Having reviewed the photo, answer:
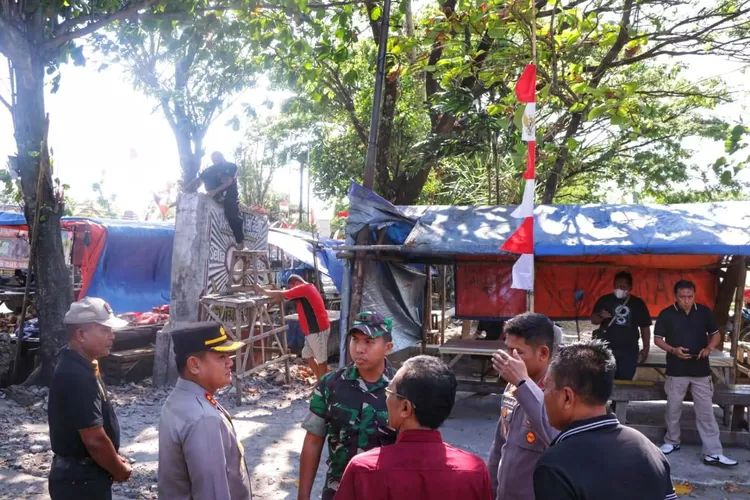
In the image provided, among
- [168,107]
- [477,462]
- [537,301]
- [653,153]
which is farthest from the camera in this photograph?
[653,153]

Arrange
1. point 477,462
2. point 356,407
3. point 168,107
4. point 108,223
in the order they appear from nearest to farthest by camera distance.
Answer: point 477,462, point 356,407, point 108,223, point 168,107

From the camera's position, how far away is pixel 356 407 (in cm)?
298

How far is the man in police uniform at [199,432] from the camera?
2.55m

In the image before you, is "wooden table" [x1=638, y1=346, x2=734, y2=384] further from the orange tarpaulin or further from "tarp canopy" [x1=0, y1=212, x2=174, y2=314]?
"tarp canopy" [x1=0, y1=212, x2=174, y2=314]

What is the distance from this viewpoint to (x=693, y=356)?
671 cm

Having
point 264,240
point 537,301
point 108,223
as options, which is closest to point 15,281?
point 108,223

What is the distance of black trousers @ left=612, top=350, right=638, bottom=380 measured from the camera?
7582mm

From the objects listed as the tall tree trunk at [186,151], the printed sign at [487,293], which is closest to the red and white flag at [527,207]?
the printed sign at [487,293]

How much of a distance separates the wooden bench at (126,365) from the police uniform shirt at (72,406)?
6.64 metres

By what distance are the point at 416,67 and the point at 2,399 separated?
7.59 metres

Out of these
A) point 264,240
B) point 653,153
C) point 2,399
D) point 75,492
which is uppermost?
point 653,153

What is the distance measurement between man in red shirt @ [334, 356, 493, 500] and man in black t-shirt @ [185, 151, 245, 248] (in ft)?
24.2

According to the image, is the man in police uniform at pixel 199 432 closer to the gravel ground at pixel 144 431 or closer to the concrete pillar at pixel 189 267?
the gravel ground at pixel 144 431

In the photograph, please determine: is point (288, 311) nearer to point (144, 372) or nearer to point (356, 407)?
point (144, 372)
